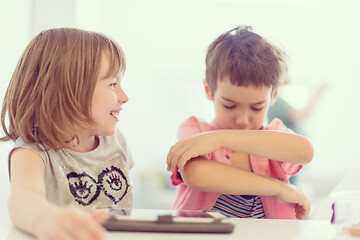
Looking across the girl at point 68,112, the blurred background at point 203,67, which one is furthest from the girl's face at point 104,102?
the blurred background at point 203,67

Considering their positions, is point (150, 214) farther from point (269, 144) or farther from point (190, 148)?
point (269, 144)

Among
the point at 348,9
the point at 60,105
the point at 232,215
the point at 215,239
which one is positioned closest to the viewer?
the point at 215,239

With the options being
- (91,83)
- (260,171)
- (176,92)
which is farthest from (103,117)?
(176,92)

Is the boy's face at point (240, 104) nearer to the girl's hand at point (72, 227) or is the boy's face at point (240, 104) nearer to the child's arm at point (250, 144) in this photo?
the child's arm at point (250, 144)

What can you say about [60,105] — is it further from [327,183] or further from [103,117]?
[327,183]

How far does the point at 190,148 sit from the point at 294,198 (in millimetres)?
219

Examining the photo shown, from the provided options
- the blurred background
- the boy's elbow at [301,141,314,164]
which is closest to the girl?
the boy's elbow at [301,141,314,164]

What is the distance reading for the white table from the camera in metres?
0.60

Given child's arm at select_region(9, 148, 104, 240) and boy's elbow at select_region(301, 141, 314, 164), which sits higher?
boy's elbow at select_region(301, 141, 314, 164)

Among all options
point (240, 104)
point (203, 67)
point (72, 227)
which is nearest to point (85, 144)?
point (240, 104)

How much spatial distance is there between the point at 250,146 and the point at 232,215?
0.18m

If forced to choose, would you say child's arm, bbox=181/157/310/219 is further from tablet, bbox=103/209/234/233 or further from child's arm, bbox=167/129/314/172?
tablet, bbox=103/209/234/233

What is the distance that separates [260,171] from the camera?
106cm

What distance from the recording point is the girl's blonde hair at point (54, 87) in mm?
848
